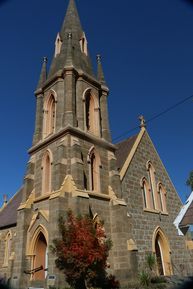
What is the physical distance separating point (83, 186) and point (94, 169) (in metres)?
2.78

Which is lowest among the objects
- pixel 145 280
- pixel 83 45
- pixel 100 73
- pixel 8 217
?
pixel 145 280

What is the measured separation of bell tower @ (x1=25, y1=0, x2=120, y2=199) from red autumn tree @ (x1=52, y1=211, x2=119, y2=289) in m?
2.60

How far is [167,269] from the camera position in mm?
19281

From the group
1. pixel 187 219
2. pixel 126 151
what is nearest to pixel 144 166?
pixel 126 151

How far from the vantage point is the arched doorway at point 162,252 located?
62.8ft

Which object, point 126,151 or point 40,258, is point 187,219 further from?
point 126,151

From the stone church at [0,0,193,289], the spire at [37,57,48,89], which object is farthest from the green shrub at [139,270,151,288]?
the spire at [37,57,48,89]

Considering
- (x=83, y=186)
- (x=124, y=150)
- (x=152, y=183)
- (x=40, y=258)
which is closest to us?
(x=83, y=186)

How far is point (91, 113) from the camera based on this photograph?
20750mm

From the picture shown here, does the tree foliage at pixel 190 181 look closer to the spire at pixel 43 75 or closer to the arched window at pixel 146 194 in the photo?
the arched window at pixel 146 194

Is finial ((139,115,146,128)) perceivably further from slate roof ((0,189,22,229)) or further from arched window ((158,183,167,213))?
slate roof ((0,189,22,229))

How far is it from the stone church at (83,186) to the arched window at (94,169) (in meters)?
0.03

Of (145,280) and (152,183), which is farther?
(152,183)

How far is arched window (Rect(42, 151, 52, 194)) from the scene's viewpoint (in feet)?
57.1
